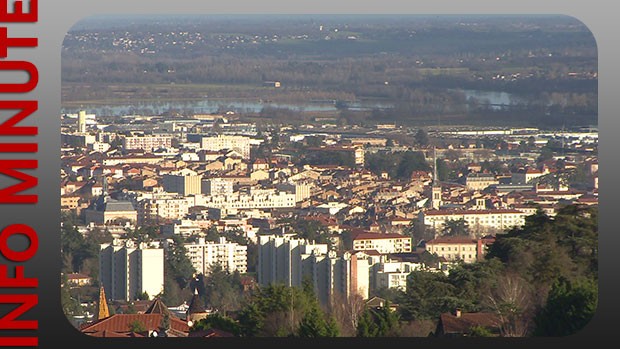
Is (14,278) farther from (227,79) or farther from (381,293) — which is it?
(227,79)

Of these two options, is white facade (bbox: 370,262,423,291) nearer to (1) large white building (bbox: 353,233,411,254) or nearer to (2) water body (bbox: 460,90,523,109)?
(1) large white building (bbox: 353,233,411,254)

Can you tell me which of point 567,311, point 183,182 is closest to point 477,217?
point 183,182

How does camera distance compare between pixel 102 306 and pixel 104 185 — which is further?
pixel 104 185

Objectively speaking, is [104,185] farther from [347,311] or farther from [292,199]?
[347,311]

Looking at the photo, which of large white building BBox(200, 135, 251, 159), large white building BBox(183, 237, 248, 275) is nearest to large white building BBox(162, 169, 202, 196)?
large white building BBox(200, 135, 251, 159)

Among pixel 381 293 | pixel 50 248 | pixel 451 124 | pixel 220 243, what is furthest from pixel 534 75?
pixel 50 248

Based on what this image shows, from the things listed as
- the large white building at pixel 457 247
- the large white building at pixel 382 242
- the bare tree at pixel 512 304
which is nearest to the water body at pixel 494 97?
the large white building at pixel 457 247
